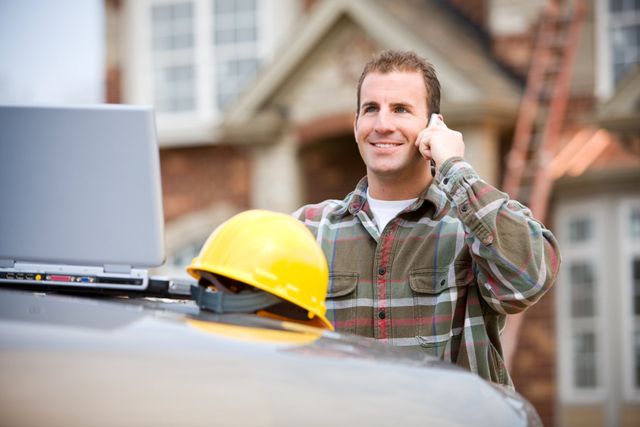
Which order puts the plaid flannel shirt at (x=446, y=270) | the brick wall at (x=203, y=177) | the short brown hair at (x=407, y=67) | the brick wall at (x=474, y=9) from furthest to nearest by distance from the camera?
the brick wall at (x=203, y=177) < the brick wall at (x=474, y=9) < the short brown hair at (x=407, y=67) < the plaid flannel shirt at (x=446, y=270)

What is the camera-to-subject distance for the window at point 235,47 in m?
15.0

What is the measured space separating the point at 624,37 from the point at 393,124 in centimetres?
959

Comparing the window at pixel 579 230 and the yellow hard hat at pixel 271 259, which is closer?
the yellow hard hat at pixel 271 259

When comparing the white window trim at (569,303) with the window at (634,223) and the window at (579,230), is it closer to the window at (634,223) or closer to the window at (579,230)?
the window at (579,230)

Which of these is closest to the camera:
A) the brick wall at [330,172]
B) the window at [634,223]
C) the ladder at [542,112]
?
the ladder at [542,112]

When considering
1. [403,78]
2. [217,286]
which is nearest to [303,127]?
[403,78]

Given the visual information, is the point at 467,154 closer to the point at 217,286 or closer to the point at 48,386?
the point at 217,286

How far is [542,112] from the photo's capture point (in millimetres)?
12109

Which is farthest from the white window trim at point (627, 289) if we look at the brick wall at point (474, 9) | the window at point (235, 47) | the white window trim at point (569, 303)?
the window at point (235, 47)

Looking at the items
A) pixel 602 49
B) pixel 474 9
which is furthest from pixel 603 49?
pixel 474 9

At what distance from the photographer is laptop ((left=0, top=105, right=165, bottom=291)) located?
255 cm

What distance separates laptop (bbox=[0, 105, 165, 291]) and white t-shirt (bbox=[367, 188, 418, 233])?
1.15m

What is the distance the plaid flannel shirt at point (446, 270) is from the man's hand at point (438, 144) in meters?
0.04

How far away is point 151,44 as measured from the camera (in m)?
15.4
